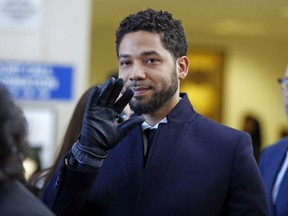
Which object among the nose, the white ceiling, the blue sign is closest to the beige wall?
the white ceiling

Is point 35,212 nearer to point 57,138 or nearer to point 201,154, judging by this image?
point 201,154

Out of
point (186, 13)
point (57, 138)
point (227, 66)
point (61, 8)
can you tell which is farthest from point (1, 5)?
point (227, 66)

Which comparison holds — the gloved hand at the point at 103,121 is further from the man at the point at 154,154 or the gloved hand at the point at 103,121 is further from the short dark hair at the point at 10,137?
the short dark hair at the point at 10,137

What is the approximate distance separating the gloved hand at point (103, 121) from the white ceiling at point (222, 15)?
4593 mm

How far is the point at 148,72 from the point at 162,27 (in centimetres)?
16

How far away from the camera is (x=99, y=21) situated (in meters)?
10.8

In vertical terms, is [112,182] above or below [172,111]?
below

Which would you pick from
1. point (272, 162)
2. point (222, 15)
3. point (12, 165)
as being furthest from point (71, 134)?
point (222, 15)

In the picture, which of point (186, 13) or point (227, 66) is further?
point (227, 66)

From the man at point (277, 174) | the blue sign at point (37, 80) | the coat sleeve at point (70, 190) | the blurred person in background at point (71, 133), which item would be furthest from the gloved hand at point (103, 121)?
the blue sign at point (37, 80)

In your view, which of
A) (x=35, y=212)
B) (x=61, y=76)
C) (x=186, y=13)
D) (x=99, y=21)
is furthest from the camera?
(x=99, y=21)

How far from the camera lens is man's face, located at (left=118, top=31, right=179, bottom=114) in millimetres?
2395

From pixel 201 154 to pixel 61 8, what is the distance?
176 inches

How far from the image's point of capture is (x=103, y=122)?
2.27m
